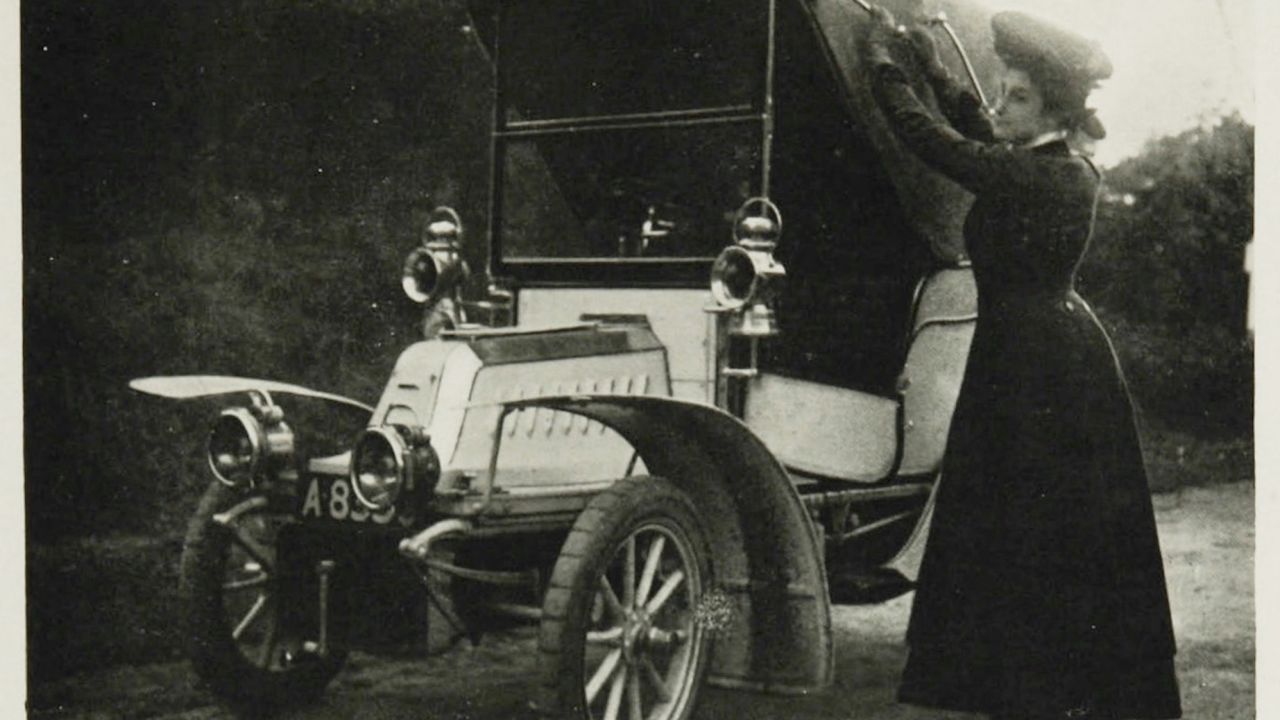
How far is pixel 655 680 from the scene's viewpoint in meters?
4.10

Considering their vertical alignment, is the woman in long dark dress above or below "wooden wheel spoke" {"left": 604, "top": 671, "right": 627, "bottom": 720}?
above

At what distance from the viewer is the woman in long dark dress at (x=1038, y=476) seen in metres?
4.33

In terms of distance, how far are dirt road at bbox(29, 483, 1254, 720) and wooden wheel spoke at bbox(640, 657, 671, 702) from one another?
379 mm

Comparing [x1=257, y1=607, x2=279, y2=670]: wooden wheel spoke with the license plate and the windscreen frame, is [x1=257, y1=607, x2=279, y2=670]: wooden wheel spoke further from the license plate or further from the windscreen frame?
the windscreen frame

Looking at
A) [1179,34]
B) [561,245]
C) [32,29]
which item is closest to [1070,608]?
[1179,34]

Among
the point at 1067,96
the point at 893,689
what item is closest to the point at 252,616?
the point at 893,689

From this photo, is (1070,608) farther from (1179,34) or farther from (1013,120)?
(1179,34)

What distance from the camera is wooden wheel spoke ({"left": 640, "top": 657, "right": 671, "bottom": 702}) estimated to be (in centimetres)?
406

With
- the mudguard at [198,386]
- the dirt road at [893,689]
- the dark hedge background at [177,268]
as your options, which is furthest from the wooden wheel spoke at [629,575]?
the dark hedge background at [177,268]

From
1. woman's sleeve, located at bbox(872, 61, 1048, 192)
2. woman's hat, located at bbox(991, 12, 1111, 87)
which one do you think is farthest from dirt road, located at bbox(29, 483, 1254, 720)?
woman's hat, located at bbox(991, 12, 1111, 87)

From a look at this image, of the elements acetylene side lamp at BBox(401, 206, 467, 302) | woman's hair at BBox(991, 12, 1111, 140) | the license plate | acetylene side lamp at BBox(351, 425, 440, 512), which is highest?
woman's hair at BBox(991, 12, 1111, 140)

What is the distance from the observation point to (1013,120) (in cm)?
448

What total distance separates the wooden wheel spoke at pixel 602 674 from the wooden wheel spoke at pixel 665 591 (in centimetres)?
15

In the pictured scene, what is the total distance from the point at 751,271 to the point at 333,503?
49.4 inches
